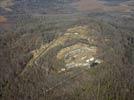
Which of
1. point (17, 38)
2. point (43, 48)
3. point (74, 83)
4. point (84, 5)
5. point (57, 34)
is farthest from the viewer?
point (84, 5)

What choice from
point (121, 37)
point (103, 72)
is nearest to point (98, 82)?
point (103, 72)

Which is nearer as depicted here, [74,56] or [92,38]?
[74,56]

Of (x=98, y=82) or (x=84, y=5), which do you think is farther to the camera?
(x=84, y=5)

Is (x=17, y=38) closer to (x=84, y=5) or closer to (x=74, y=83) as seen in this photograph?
(x=74, y=83)

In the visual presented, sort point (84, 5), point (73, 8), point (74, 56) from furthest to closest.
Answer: point (84, 5) → point (73, 8) → point (74, 56)

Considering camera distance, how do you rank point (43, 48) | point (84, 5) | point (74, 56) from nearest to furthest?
1. point (74, 56)
2. point (43, 48)
3. point (84, 5)

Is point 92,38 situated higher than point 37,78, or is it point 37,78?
point 92,38

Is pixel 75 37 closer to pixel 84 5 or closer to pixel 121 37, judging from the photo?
pixel 121 37

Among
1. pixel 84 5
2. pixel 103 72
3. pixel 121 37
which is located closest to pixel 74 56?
pixel 103 72

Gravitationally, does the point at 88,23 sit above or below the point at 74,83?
above
